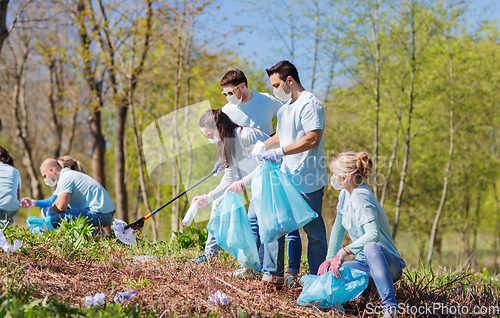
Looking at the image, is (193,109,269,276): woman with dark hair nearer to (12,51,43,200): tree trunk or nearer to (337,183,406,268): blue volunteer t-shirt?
(337,183,406,268): blue volunteer t-shirt

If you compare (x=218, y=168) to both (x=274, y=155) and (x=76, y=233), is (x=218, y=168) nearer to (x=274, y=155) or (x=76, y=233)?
(x=274, y=155)

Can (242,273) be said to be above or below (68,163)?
below

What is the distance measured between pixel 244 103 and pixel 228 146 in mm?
504

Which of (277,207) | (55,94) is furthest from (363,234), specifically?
(55,94)

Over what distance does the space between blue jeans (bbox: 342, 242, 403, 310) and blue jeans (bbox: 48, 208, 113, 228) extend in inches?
124

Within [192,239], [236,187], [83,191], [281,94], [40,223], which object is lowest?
[192,239]

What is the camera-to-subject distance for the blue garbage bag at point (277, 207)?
8.44ft

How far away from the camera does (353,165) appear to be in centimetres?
257

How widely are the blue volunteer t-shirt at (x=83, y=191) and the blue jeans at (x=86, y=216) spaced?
0.06 meters

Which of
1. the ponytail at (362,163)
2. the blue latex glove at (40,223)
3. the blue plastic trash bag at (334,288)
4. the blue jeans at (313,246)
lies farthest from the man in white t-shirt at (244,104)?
the blue latex glove at (40,223)

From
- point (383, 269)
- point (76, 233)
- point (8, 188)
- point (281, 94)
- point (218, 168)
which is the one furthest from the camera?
point (8, 188)

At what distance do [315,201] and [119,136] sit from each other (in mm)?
7902

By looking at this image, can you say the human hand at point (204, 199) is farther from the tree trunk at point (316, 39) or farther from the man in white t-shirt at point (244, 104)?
the tree trunk at point (316, 39)

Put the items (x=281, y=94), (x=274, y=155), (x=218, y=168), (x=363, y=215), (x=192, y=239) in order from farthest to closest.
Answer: (x=192, y=239), (x=218, y=168), (x=281, y=94), (x=274, y=155), (x=363, y=215)
